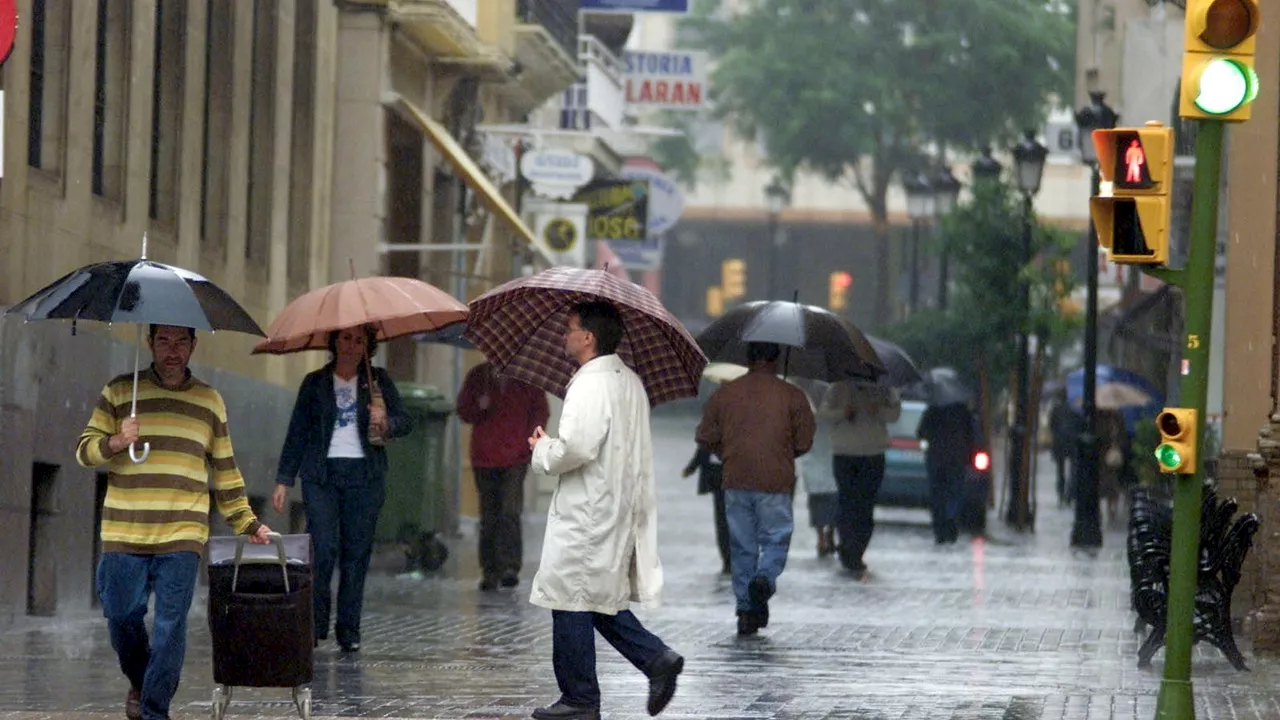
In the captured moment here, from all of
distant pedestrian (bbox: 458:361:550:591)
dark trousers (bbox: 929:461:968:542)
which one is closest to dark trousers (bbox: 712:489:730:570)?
distant pedestrian (bbox: 458:361:550:591)

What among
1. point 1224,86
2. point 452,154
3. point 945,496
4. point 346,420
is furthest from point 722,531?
point 1224,86

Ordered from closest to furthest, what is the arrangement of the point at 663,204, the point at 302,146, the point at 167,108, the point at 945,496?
the point at 167,108 → the point at 302,146 → the point at 945,496 → the point at 663,204

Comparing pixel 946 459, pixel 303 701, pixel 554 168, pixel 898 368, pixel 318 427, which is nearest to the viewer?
pixel 303 701

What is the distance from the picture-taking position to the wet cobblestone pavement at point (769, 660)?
10914mm

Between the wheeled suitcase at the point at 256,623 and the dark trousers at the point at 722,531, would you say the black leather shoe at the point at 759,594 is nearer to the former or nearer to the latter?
the dark trousers at the point at 722,531

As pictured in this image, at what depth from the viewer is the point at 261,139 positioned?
20.8m

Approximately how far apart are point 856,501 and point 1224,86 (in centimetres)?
1168

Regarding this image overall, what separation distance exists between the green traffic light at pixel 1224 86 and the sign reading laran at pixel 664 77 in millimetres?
27430

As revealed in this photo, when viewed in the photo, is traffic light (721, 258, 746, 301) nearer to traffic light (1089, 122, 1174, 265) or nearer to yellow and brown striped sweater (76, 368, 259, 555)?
traffic light (1089, 122, 1174, 265)

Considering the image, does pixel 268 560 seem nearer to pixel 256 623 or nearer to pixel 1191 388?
pixel 256 623

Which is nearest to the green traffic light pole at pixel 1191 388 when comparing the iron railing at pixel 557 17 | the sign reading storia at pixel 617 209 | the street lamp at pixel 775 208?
the iron railing at pixel 557 17

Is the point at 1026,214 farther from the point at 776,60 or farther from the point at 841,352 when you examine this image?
the point at 776,60

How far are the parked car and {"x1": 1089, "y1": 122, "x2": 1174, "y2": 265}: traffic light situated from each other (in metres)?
19.0

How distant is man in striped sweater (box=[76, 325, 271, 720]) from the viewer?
367 inches
